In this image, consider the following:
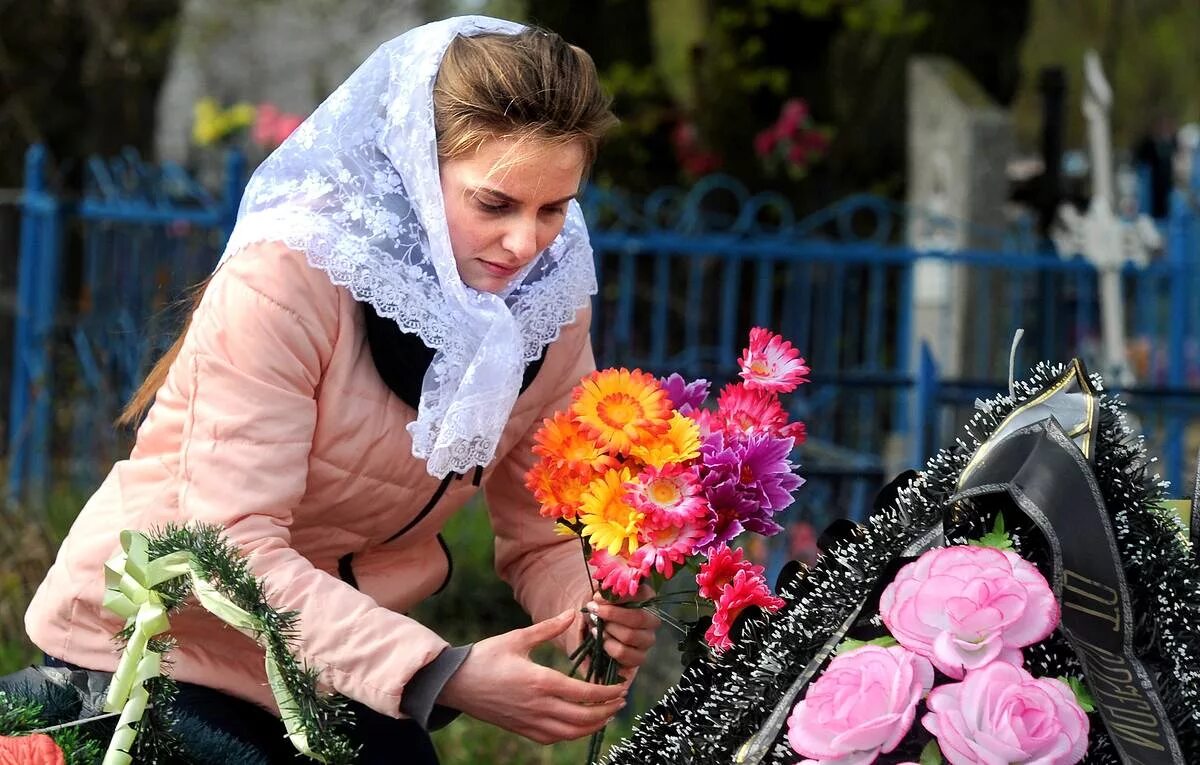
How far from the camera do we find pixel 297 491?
168 centimetres

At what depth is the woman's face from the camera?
1.70 m

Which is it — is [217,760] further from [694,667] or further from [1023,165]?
[1023,165]

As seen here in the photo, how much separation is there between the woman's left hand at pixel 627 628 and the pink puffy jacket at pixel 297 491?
190 mm

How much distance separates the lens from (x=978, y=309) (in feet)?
21.4

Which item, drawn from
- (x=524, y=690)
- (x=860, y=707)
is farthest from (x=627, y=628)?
(x=860, y=707)

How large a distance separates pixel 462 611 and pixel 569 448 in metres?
3.74

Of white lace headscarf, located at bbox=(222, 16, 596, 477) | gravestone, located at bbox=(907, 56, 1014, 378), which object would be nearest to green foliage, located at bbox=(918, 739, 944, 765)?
white lace headscarf, located at bbox=(222, 16, 596, 477)

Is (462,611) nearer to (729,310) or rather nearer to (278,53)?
(729,310)

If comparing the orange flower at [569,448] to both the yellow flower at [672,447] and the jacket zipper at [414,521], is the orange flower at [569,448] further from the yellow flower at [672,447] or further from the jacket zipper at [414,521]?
the jacket zipper at [414,521]

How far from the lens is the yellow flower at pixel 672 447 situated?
1516mm

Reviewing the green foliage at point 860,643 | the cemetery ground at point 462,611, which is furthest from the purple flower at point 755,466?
the cemetery ground at point 462,611

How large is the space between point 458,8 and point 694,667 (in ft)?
53.3

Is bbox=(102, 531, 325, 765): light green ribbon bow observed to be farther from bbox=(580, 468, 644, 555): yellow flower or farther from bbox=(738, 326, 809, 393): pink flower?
bbox=(738, 326, 809, 393): pink flower

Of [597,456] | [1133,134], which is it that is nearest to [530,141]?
[597,456]
